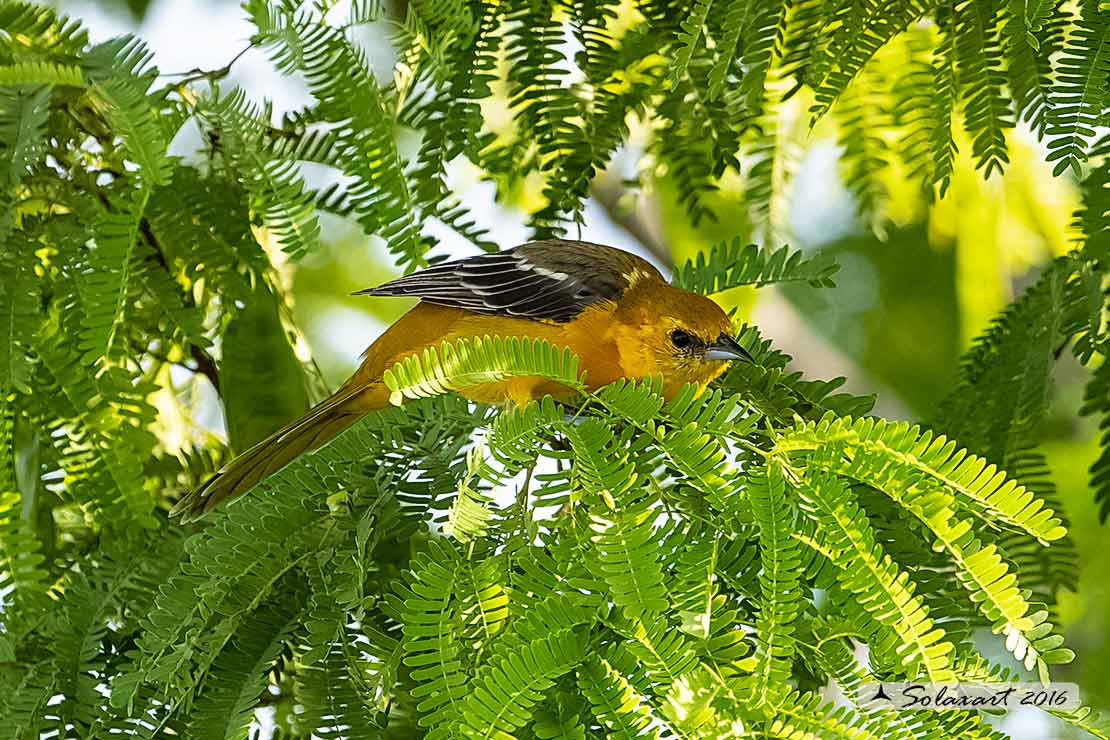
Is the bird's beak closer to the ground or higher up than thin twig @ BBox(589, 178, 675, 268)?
closer to the ground

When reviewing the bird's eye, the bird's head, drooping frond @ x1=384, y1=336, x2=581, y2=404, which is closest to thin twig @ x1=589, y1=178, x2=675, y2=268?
the bird's head

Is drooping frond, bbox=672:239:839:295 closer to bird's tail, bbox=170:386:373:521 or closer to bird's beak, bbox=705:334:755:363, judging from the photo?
bird's beak, bbox=705:334:755:363

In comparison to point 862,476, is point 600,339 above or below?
above

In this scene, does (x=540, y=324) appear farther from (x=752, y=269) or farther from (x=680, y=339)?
(x=752, y=269)

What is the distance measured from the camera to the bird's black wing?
131 inches

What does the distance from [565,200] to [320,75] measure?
93cm

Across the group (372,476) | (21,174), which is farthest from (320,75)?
(372,476)

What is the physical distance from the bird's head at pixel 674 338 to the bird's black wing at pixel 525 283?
0.12 metres

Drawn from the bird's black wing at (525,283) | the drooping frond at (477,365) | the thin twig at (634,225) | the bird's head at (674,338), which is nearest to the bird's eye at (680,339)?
the bird's head at (674,338)

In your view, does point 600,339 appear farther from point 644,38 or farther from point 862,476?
point 862,476

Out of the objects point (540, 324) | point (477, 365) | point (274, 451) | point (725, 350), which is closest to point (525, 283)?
point (540, 324)

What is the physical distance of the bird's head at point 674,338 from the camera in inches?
123

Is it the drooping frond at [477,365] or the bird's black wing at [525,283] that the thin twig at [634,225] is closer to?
the bird's black wing at [525,283]

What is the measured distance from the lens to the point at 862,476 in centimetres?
198
